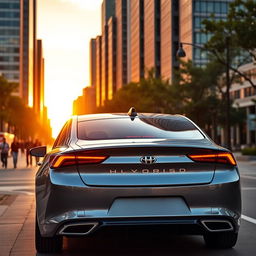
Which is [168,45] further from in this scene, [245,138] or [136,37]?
[136,37]

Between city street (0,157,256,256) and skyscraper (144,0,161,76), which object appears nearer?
city street (0,157,256,256)

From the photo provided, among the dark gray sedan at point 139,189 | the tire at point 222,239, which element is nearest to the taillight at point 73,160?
the dark gray sedan at point 139,189

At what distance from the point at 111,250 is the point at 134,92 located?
71724 mm

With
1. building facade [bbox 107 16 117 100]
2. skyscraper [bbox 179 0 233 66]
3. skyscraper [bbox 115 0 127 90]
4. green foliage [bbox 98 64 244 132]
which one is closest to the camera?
green foliage [bbox 98 64 244 132]

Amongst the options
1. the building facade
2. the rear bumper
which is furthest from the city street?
the building facade

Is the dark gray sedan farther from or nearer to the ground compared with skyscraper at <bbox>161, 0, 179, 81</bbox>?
nearer to the ground

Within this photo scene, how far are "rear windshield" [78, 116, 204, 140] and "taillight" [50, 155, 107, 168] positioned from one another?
0.63 m

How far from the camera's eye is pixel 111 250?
6.35m

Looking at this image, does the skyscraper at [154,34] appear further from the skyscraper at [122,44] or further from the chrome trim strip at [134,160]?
the chrome trim strip at [134,160]

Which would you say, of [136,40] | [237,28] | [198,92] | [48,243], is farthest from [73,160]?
[136,40]

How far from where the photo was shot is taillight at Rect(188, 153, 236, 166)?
5508 mm

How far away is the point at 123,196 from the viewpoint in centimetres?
530

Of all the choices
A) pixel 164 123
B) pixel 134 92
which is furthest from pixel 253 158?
pixel 134 92

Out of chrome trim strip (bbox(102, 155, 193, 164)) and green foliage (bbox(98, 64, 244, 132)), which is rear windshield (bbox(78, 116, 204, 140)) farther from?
green foliage (bbox(98, 64, 244, 132))
